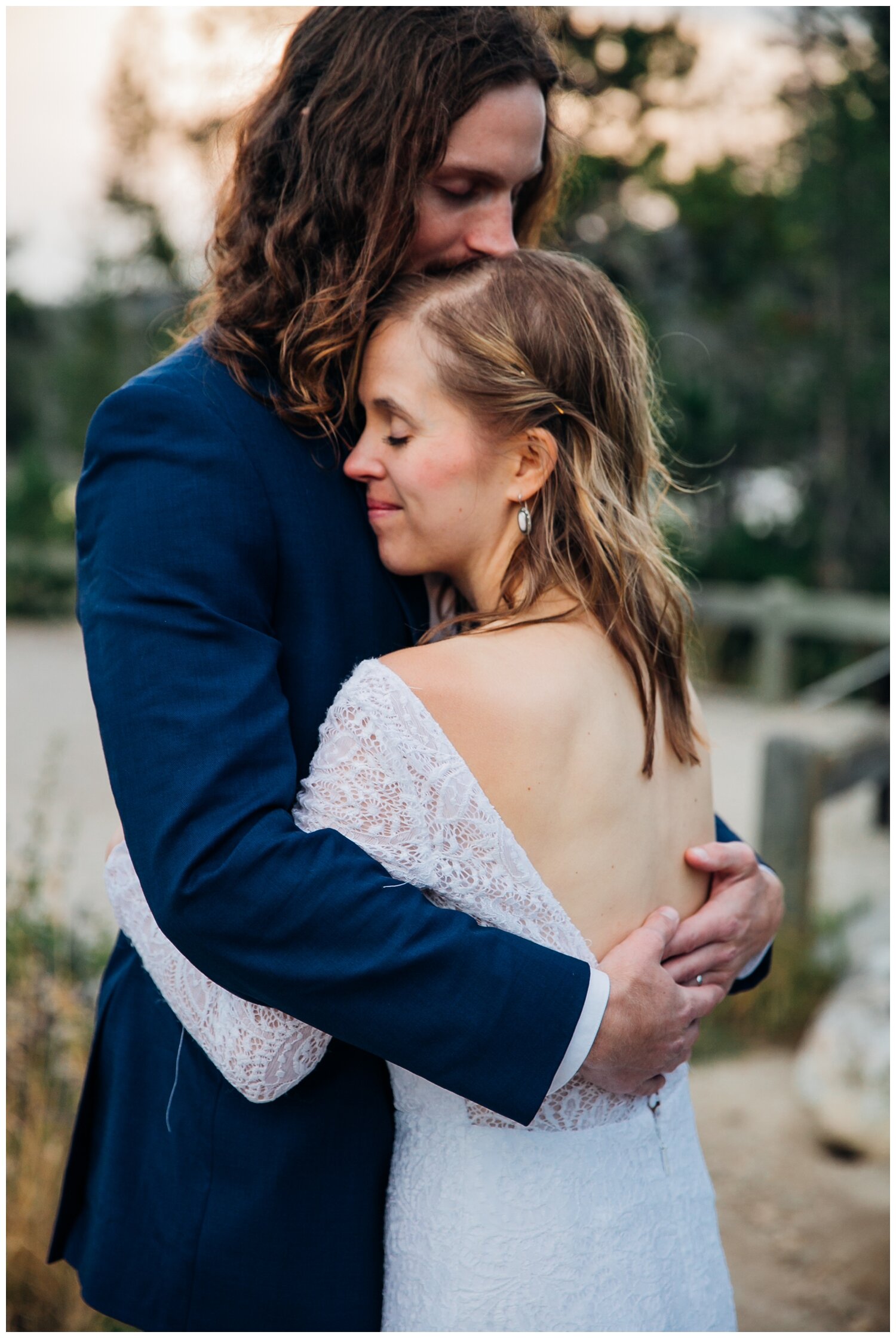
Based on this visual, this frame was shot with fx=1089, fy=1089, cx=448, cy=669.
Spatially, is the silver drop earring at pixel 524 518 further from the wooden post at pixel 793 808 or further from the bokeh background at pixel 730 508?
the wooden post at pixel 793 808

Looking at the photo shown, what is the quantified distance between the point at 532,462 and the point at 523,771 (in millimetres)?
491

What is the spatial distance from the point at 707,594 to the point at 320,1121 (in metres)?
10.4

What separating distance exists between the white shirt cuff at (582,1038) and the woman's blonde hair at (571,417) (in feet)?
1.11

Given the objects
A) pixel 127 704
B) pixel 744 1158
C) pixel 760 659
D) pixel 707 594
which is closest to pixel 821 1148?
pixel 744 1158

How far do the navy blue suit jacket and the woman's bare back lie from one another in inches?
5.9

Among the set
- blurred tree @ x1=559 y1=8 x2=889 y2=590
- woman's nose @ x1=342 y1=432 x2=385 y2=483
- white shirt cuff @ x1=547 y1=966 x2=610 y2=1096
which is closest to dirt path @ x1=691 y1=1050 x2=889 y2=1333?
white shirt cuff @ x1=547 y1=966 x2=610 y2=1096

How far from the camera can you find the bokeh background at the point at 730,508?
3180 mm

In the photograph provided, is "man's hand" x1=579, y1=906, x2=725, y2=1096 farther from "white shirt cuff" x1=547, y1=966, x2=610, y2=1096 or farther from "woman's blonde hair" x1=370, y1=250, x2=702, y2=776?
"woman's blonde hair" x1=370, y1=250, x2=702, y2=776

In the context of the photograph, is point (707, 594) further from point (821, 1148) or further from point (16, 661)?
point (821, 1148)

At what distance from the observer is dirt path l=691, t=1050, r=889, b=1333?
3.20 m

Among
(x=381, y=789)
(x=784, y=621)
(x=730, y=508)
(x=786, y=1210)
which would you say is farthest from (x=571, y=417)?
(x=730, y=508)

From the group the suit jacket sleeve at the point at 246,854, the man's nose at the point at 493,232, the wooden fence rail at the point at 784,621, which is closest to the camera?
the suit jacket sleeve at the point at 246,854

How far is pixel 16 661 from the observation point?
33.7 ft

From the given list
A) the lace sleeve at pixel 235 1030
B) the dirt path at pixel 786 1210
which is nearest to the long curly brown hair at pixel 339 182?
the lace sleeve at pixel 235 1030
